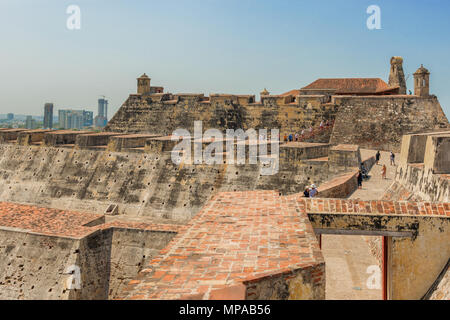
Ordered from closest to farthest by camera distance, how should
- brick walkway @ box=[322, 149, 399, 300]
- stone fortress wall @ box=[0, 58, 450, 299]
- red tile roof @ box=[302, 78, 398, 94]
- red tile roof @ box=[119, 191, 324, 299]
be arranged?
red tile roof @ box=[119, 191, 324, 299], stone fortress wall @ box=[0, 58, 450, 299], brick walkway @ box=[322, 149, 399, 300], red tile roof @ box=[302, 78, 398, 94]

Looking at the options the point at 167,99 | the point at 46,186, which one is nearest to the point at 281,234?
the point at 46,186

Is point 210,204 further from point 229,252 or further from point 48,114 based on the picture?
point 48,114

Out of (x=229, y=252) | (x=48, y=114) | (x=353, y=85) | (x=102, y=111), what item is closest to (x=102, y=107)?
(x=102, y=111)

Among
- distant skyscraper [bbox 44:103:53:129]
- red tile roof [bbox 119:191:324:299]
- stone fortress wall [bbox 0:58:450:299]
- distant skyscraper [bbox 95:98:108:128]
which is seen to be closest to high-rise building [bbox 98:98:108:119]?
distant skyscraper [bbox 95:98:108:128]

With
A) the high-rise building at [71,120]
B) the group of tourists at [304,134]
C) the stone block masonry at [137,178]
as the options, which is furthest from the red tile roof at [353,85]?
the high-rise building at [71,120]

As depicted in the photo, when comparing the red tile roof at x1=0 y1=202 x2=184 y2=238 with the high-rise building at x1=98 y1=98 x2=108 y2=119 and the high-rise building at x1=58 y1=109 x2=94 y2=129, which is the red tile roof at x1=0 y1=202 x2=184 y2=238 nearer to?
the high-rise building at x1=58 y1=109 x2=94 y2=129

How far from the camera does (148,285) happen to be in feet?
13.2

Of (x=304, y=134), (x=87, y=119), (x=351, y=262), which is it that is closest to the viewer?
(x=351, y=262)

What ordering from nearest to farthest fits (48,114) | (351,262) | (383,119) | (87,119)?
(351,262) < (383,119) < (48,114) < (87,119)

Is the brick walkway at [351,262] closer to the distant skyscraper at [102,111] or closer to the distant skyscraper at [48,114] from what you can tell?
the distant skyscraper at [48,114]

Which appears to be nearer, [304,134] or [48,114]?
[304,134]

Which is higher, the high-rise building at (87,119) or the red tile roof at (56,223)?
the high-rise building at (87,119)

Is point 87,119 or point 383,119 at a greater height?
point 87,119

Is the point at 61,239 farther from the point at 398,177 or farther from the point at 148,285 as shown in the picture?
the point at 398,177
